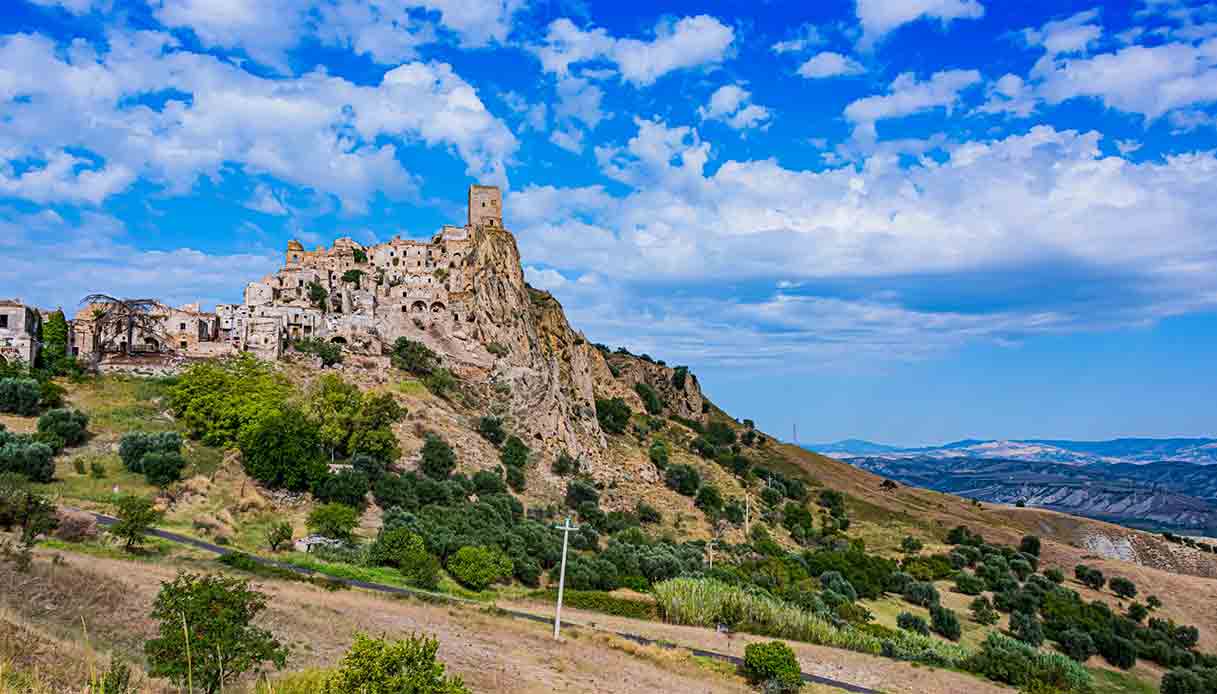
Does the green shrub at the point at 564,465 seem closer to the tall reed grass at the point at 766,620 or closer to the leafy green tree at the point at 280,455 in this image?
the leafy green tree at the point at 280,455

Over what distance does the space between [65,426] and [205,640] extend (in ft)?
118

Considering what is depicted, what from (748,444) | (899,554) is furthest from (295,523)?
(748,444)

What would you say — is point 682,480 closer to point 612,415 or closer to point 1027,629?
point 612,415

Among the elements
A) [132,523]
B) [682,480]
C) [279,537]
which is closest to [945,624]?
[682,480]

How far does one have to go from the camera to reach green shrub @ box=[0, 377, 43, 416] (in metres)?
46.6

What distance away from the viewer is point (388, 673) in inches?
500

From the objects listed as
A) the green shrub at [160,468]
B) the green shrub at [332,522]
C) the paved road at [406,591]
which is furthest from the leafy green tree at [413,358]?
the paved road at [406,591]

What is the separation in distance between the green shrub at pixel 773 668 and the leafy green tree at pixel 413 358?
44118 mm

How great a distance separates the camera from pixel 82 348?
60.1 metres

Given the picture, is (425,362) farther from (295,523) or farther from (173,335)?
(295,523)

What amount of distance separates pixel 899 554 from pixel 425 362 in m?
49.3

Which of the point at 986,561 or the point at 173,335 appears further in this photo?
the point at 986,561

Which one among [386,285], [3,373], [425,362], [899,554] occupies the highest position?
[386,285]

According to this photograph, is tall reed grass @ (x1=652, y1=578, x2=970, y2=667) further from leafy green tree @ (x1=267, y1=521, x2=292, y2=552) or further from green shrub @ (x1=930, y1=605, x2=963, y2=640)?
leafy green tree @ (x1=267, y1=521, x2=292, y2=552)
